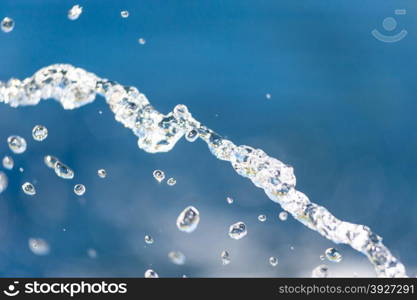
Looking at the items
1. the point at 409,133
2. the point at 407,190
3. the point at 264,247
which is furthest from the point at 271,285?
the point at 409,133

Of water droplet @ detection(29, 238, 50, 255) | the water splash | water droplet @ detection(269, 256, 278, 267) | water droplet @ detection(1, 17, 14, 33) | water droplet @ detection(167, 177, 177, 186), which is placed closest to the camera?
the water splash

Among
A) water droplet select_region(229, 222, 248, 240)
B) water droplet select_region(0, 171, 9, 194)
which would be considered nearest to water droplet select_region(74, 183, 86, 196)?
water droplet select_region(0, 171, 9, 194)

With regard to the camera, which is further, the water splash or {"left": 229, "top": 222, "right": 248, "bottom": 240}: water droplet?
{"left": 229, "top": 222, "right": 248, "bottom": 240}: water droplet

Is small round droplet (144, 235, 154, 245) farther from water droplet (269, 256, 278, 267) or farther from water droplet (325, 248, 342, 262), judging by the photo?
water droplet (325, 248, 342, 262)

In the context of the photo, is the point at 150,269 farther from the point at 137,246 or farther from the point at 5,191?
the point at 5,191

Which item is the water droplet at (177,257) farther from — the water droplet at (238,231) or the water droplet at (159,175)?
the water droplet at (159,175)

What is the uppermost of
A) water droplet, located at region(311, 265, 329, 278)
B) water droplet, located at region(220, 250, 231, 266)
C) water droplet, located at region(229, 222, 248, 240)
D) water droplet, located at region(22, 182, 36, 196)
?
water droplet, located at region(22, 182, 36, 196)

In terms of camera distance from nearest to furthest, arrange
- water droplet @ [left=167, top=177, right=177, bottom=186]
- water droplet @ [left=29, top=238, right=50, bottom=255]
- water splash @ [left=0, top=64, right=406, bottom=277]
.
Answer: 1. water splash @ [left=0, top=64, right=406, bottom=277]
2. water droplet @ [left=29, top=238, right=50, bottom=255]
3. water droplet @ [left=167, top=177, right=177, bottom=186]
